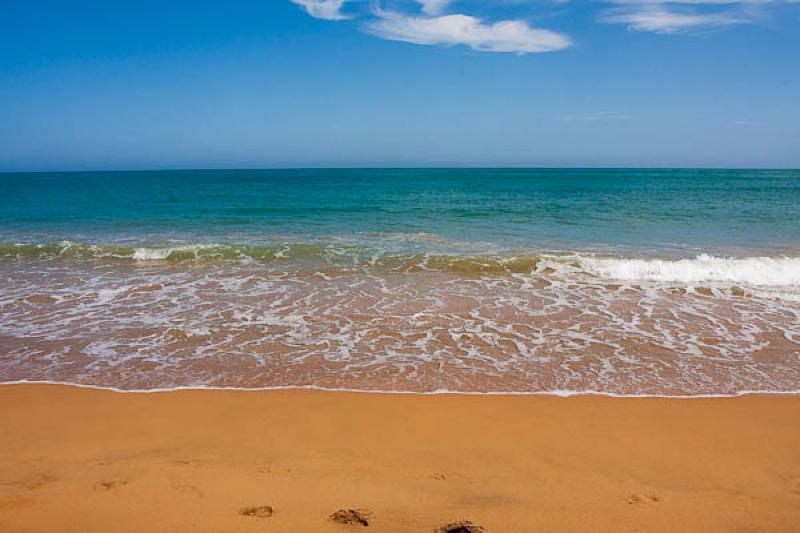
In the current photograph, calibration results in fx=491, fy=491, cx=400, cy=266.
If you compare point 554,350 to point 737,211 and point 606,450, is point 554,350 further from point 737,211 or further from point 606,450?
point 737,211

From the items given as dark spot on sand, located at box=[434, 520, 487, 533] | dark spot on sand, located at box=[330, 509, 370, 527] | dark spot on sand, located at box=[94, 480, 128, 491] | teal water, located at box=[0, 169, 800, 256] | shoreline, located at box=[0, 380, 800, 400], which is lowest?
shoreline, located at box=[0, 380, 800, 400]

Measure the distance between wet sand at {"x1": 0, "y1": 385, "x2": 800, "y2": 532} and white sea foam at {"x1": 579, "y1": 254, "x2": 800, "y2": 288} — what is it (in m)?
7.46

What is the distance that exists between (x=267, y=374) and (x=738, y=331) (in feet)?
26.6

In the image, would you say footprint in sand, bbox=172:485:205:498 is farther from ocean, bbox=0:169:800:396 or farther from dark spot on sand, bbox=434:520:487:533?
ocean, bbox=0:169:800:396

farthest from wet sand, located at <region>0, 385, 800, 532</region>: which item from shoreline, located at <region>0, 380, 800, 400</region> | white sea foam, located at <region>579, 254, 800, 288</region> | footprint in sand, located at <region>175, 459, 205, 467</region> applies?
white sea foam, located at <region>579, 254, 800, 288</region>

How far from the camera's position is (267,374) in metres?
6.92

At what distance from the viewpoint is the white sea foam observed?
502 inches

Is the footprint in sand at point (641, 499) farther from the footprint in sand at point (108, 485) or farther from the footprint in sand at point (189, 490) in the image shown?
the footprint in sand at point (108, 485)

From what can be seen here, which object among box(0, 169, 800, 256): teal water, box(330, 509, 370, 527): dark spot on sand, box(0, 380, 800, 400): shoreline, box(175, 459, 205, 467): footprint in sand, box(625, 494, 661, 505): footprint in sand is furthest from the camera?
box(0, 169, 800, 256): teal water

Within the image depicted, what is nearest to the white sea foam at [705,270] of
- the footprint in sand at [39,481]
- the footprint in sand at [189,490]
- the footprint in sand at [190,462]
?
the footprint in sand at [190,462]

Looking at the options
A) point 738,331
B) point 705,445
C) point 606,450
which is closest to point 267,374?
point 606,450

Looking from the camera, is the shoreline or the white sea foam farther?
the white sea foam

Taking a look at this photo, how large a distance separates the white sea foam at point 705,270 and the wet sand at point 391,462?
24.5 ft

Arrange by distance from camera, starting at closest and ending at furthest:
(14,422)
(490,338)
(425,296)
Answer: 1. (14,422)
2. (490,338)
3. (425,296)
